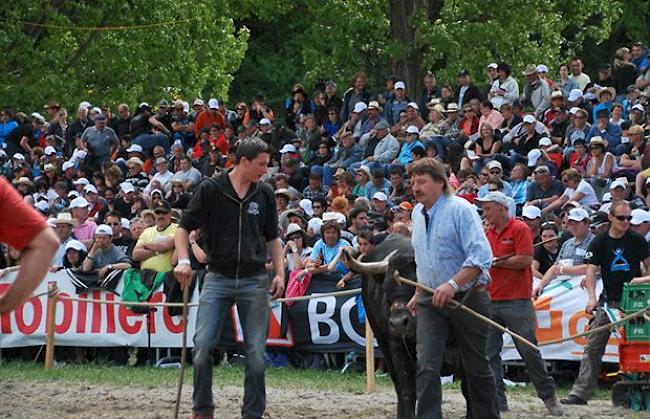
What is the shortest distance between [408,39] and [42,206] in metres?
10.3

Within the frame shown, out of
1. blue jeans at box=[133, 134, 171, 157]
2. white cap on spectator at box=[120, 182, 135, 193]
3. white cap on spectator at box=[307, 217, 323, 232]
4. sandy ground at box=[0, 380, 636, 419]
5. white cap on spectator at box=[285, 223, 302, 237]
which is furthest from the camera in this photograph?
blue jeans at box=[133, 134, 171, 157]

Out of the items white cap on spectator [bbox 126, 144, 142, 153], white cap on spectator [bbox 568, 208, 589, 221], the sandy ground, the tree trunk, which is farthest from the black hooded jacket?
the tree trunk

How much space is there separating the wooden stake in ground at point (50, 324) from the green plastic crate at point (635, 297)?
799cm

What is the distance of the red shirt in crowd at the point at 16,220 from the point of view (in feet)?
19.3

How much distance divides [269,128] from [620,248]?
13624 millimetres

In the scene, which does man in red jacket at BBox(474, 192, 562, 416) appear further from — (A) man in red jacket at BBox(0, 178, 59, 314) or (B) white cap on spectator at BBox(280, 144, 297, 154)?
(B) white cap on spectator at BBox(280, 144, 297, 154)

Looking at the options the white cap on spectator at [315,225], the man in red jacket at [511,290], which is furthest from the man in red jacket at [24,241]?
the white cap on spectator at [315,225]

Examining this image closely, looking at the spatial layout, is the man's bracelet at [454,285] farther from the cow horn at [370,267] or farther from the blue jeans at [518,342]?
the blue jeans at [518,342]

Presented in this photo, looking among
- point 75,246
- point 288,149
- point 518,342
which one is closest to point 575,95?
point 288,149

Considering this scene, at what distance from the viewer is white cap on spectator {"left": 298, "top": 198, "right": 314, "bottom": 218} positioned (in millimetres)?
20345

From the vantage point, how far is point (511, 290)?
1247 cm

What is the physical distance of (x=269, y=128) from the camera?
26.0 meters

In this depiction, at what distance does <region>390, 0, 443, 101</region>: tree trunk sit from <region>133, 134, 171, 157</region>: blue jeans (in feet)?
20.1

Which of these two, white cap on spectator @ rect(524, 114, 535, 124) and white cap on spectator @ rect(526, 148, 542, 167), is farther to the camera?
white cap on spectator @ rect(524, 114, 535, 124)
